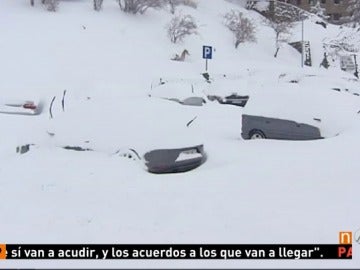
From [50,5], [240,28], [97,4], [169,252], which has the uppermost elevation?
[97,4]

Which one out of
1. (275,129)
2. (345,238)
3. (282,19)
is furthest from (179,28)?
(345,238)

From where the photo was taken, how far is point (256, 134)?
11.2m

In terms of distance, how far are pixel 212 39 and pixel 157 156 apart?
33.4 m

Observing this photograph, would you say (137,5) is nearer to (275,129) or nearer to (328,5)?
(275,129)

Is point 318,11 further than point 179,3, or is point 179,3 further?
point 318,11

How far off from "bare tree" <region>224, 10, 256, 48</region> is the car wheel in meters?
30.4

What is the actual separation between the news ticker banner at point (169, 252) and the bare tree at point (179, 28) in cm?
3253

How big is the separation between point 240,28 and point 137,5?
864cm

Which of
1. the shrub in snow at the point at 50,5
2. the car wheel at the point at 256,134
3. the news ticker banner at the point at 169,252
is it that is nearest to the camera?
the news ticker banner at the point at 169,252

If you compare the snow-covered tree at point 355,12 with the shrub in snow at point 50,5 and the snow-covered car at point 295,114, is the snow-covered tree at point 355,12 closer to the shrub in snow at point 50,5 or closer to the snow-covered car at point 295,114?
the snow-covered car at point 295,114

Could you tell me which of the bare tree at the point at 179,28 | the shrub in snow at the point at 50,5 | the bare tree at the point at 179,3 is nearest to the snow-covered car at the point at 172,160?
the bare tree at the point at 179,28

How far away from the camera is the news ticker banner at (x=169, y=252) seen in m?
4.43

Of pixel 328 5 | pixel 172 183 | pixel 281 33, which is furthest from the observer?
pixel 328 5

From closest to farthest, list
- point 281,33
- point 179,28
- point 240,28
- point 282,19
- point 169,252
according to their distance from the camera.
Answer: point 169,252 → point 179,28 → point 240,28 → point 281,33 → point 282,19
